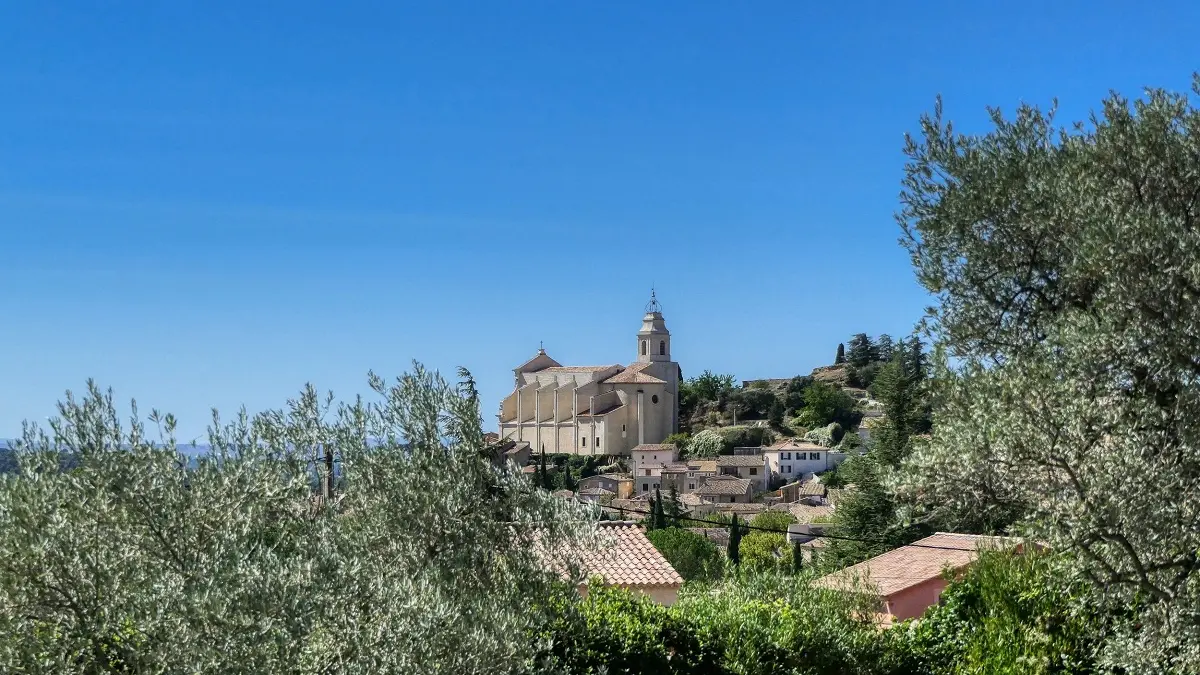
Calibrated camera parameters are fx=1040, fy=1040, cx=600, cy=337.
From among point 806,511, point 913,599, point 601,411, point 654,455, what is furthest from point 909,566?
point 601,411

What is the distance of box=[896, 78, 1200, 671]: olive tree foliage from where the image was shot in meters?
6.14

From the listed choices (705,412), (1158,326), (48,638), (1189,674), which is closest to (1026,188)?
(1158,326)

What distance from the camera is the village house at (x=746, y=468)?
8725 centimetres

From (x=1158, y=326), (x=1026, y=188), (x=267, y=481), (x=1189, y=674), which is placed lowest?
(x=1189, y=674)

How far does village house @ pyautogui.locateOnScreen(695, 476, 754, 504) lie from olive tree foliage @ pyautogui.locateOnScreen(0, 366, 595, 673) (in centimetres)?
6917

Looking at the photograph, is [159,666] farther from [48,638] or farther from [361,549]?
[361,549]

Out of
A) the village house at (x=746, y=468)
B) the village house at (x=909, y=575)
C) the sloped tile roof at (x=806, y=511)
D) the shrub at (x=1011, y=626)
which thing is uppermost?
the village house at (x=746, y=468)

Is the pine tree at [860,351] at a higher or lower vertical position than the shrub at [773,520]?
higher

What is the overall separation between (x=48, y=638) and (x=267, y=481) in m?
1.30

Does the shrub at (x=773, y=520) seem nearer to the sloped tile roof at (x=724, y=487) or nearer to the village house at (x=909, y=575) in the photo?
the sloped tile roof at (x=724, y=487)

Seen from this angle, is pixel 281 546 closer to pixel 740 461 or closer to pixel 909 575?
pixel 909 575

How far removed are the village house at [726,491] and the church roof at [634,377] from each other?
2565cm

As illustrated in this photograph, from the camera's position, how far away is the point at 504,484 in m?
7.04

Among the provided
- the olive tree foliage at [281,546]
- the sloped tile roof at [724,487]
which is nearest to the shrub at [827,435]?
the sloped tile roof at [724,487]
